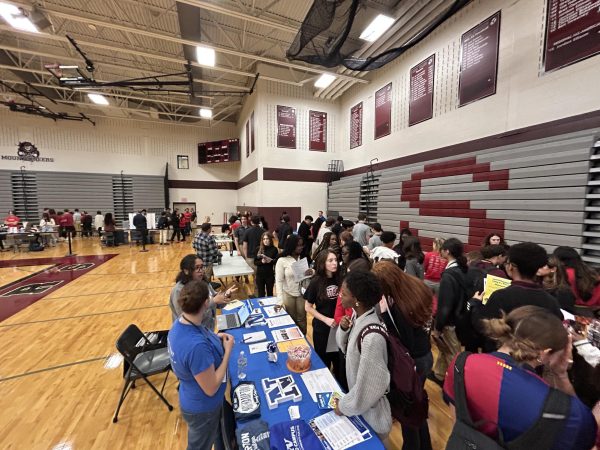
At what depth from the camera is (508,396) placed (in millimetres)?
904

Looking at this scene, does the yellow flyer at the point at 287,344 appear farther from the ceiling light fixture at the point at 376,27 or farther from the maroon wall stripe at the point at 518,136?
the ceiling light fixture at the point at 376,27

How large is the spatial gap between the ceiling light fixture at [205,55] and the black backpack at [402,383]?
8.36 meters

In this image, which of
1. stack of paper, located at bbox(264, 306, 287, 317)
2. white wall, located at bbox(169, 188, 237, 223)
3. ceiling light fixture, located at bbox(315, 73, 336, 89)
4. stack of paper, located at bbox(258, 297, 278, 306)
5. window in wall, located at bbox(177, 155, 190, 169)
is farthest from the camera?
white wall, located at bbox(169, 188, 237, 223)

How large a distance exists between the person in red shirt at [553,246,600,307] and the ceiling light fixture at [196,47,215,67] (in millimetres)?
8564

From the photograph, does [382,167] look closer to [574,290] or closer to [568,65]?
[568,65]

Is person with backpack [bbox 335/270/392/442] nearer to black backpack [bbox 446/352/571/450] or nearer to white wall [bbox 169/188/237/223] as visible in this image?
black backpack [bbox 446/352/571/450]

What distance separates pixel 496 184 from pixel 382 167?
12.7 feet

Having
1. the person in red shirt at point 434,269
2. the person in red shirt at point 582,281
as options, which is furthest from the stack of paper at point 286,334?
the person in red shirt at point 582,281

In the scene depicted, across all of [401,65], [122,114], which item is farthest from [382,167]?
[122,114]

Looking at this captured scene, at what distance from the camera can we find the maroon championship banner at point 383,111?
8.19 m

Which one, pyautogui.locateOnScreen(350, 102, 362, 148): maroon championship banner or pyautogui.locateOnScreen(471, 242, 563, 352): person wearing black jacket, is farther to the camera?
pyautogui.locateOnScreen(350, 102, 362, 148): maroon championship banner

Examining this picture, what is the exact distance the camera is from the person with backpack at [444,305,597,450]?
83 cm

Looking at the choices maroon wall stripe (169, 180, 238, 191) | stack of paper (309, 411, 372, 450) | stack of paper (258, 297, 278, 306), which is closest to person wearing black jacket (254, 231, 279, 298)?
stack of paper (258, 297, 278, 306)

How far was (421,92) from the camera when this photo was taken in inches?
274
